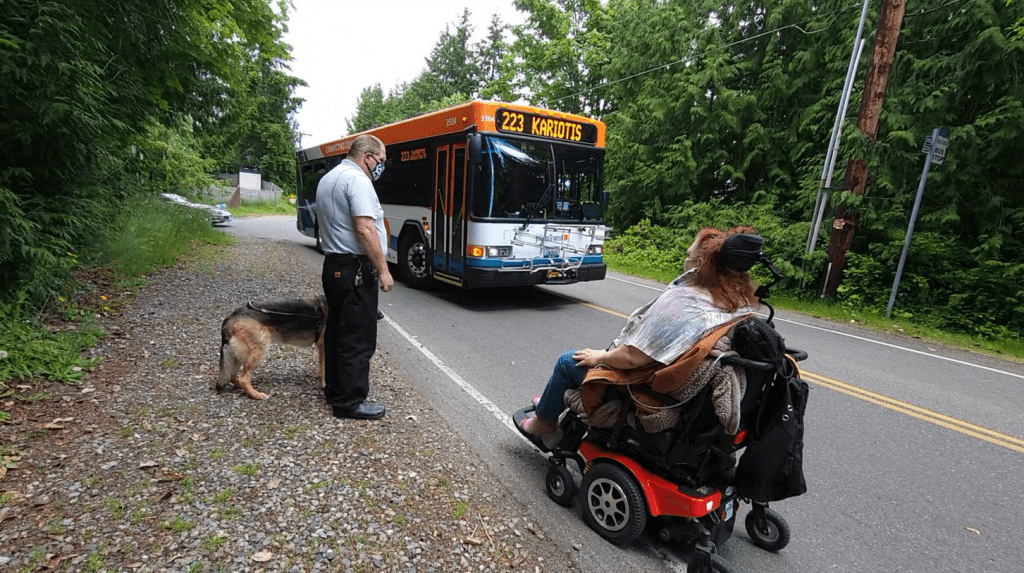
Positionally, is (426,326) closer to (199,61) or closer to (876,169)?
(199,61)

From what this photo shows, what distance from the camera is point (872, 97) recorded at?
9578 millimetres

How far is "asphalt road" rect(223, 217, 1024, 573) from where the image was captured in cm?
274

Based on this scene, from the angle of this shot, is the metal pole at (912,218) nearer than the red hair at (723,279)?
No

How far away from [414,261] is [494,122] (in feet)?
10.6

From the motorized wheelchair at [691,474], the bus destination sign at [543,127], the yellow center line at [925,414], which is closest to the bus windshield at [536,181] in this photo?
the bus destination sign at [543,127]

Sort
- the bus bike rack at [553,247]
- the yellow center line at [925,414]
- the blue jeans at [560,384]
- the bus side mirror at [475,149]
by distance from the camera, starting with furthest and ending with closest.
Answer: the bus bike rack at [553,247], the bus side mirror at [475,149], the yellow center line at [925,414], the blue jeans at [560,384]

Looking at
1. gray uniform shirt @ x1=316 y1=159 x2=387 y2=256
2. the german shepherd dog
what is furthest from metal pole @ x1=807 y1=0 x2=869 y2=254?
the german shepherd dog

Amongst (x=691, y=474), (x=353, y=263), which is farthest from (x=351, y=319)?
(x=691, y=474)

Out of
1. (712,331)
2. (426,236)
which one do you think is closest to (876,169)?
(426,236)

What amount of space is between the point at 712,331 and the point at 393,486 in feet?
6.55

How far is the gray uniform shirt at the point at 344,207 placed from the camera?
3492 mm

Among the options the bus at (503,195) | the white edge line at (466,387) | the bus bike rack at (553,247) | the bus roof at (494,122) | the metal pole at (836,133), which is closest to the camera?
the white edge line at (466,387)

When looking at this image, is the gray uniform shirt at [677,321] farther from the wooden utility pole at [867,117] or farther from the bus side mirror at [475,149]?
the wooden utility pole at [867,117]

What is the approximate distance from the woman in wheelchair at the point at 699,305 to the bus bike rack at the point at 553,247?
525cm
